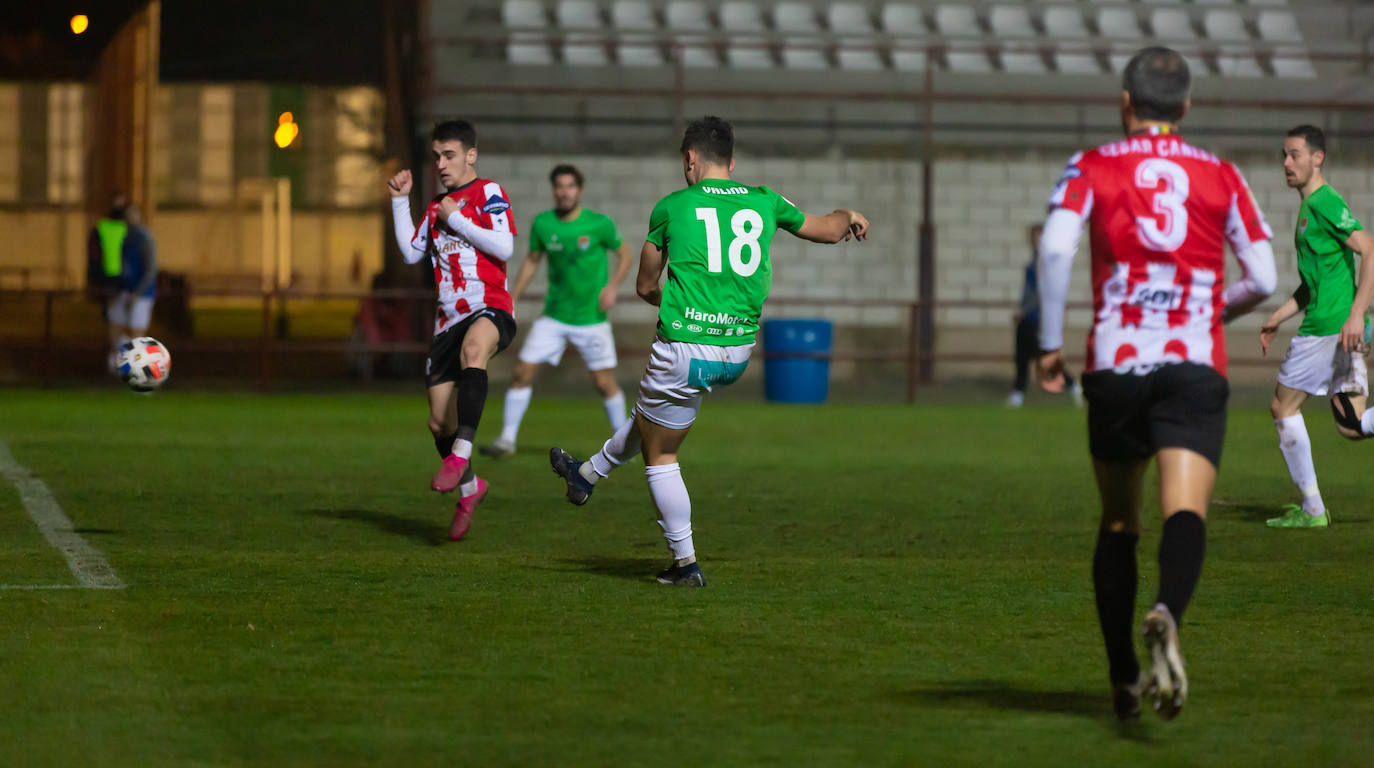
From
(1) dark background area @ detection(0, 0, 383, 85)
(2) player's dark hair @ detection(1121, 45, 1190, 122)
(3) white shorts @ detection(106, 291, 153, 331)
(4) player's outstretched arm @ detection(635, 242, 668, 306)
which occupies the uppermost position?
(1) dark background area @ detection(0, 0, 383, 85)

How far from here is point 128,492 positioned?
9680 mm

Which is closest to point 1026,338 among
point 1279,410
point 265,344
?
point 265,344

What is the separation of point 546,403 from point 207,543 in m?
10.3

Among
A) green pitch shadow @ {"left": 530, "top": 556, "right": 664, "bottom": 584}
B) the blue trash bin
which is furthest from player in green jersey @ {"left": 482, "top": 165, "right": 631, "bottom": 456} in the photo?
the blue trash bin

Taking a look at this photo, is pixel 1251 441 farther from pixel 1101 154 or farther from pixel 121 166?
pixel 121 166

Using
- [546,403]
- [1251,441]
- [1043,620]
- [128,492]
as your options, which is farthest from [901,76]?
[1043,620]

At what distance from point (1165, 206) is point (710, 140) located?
242 centimetres

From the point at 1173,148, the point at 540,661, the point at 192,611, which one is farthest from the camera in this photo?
the point at 192,611

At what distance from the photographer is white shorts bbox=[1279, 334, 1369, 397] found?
28.4 feet

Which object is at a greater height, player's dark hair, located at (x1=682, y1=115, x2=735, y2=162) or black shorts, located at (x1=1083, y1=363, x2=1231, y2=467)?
player's dark hair, located at (x1=682, y1=115, x2=735, y2=162)

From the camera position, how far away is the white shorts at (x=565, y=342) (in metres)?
12.3

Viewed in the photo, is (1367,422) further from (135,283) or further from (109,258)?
(109,258)

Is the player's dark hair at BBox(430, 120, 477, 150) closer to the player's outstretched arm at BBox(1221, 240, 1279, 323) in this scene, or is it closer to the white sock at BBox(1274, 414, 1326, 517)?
the player's outstretched arm at BBox(1221, 240, 1279, 323)

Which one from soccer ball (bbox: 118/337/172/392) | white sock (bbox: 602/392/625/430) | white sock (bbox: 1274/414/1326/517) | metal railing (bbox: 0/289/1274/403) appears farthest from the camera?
metal railing (bbox: 0/289/1274/403)
